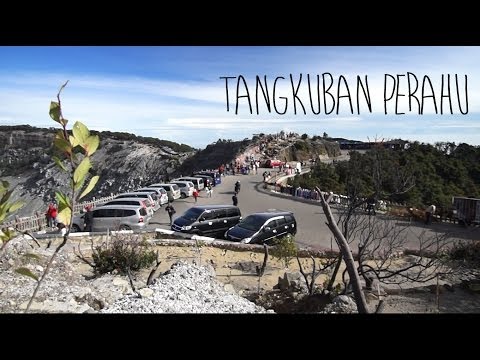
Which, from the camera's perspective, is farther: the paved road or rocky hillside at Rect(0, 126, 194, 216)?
rocky hillside at Rect(0, 126, 194, 216)

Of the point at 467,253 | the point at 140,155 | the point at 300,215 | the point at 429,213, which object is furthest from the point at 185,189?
the point at 140,155

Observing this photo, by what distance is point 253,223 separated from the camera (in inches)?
378

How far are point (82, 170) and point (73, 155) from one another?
0.18ft

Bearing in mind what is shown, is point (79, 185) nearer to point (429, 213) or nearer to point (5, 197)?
point (5, 197)

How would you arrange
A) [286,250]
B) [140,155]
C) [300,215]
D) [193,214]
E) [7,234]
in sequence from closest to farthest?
[7,234] → [286,250] → [193,214] → [300,215] → [140,155]

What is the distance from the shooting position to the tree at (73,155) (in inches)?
36.7

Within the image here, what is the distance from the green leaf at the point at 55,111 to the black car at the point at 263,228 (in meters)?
8.34

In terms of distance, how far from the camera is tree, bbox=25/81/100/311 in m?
0.93

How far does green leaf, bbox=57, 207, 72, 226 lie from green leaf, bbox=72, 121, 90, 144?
17cm

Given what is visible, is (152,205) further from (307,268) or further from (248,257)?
(307,268)

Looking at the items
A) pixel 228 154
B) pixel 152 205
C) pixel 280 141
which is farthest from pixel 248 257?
pixel 228 154

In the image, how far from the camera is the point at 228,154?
124ft

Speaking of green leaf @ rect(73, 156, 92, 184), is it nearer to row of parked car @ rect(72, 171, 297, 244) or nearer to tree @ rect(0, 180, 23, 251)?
tree @ rect(0, 180, 23, 251)

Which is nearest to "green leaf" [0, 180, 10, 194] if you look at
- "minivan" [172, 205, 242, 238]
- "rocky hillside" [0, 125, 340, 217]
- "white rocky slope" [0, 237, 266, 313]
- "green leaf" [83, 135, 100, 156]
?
"green leaf" [83, 135, 100, 156]
